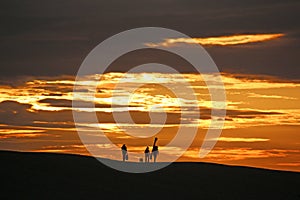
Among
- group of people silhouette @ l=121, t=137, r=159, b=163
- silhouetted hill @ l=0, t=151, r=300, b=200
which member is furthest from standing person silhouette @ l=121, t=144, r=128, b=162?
silhouetted hill @ l=0, t=151, r=300, b=200

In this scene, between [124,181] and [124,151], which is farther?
[124,151]

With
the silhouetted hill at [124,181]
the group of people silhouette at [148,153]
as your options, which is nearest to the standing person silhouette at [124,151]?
the group of people silhouette at [148,153]

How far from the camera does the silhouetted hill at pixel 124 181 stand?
151 ft

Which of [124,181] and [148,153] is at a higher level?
[148,153]

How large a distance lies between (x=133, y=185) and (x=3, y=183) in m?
9.06

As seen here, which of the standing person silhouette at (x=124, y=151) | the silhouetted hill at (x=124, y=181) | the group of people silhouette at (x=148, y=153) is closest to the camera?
the silhouetted hill at (x=124, y=181)

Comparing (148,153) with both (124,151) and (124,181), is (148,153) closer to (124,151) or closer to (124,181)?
(124,151)

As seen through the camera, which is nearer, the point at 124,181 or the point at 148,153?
the point at 124,181

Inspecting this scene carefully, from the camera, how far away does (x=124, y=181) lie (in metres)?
49.9

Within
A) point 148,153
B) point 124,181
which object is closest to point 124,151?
point 148,153

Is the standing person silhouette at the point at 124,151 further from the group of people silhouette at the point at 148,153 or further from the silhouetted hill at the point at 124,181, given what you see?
the silhouetted hill at the point at 124,181

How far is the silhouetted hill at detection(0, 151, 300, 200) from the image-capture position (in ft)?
151

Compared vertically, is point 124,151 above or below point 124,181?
above

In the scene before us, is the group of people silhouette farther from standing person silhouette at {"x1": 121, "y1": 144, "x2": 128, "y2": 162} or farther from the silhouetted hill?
the silhouetted hill
